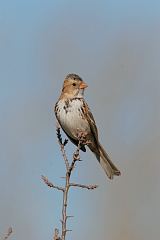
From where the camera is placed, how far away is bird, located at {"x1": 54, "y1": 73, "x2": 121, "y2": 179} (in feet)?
16.9

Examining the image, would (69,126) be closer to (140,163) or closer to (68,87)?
(68,87)

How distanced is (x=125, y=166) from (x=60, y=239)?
367cm

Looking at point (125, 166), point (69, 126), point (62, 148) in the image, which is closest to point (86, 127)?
point (69, 126)

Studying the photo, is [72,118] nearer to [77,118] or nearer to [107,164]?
[77,118]

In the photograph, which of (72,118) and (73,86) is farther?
(73,86)

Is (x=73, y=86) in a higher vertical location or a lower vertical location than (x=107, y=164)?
higher

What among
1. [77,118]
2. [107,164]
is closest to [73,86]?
[77,118]

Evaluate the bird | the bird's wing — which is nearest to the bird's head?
the bird

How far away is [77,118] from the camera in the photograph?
17.1 ft

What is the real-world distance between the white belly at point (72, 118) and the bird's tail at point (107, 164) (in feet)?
0.98

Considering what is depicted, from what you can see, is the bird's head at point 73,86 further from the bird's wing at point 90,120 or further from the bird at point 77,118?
the bird's wing at point 90,120

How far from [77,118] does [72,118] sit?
0.06 m

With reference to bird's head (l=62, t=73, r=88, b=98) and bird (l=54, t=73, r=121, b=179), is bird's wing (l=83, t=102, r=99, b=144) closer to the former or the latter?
bird (l=54, t=73, r=121, b=179)

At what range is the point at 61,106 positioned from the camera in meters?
5.18
